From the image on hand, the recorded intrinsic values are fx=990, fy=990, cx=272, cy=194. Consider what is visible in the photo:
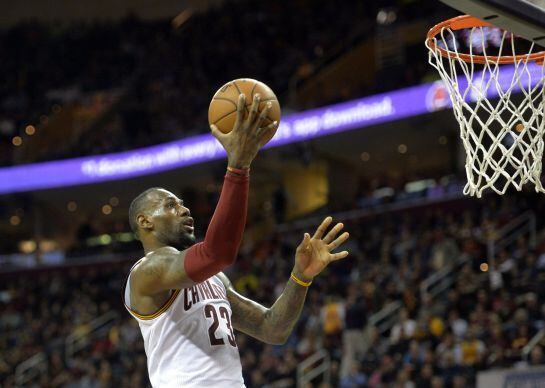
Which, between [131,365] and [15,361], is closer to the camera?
[131,365]

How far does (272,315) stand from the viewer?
4688 millimetres

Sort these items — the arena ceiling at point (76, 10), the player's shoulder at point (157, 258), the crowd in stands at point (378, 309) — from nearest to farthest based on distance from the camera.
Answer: the player's shoulder at point (157, 258) < the crowd in stands at point (378, 309) < the arena ceiling at point (76, 10)

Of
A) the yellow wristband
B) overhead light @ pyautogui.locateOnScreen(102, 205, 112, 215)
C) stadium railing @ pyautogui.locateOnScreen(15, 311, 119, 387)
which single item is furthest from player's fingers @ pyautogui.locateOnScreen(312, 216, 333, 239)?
overhead light @ pyautogui.locateOnScreen(102, 205, 112, 215)

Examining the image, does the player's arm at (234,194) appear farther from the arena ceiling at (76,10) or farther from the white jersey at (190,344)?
the arena ceiling at (76,10)

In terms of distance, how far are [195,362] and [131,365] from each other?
36.9 ft

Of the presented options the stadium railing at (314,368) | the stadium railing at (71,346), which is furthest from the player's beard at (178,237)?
the stadium railing at (71,346)

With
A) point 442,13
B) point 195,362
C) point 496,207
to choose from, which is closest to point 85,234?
point 442,13

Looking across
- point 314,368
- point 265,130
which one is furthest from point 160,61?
point 265,130

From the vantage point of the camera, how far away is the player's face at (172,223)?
4.55 m

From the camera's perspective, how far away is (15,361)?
17.8 m

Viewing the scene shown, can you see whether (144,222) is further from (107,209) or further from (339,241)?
(107,209)

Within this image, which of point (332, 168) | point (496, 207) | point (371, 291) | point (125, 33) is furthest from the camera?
point (125, 33)

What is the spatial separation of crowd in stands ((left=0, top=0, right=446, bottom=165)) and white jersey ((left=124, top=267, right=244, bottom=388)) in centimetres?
1521

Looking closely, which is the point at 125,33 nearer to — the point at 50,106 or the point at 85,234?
the point at 50,106
